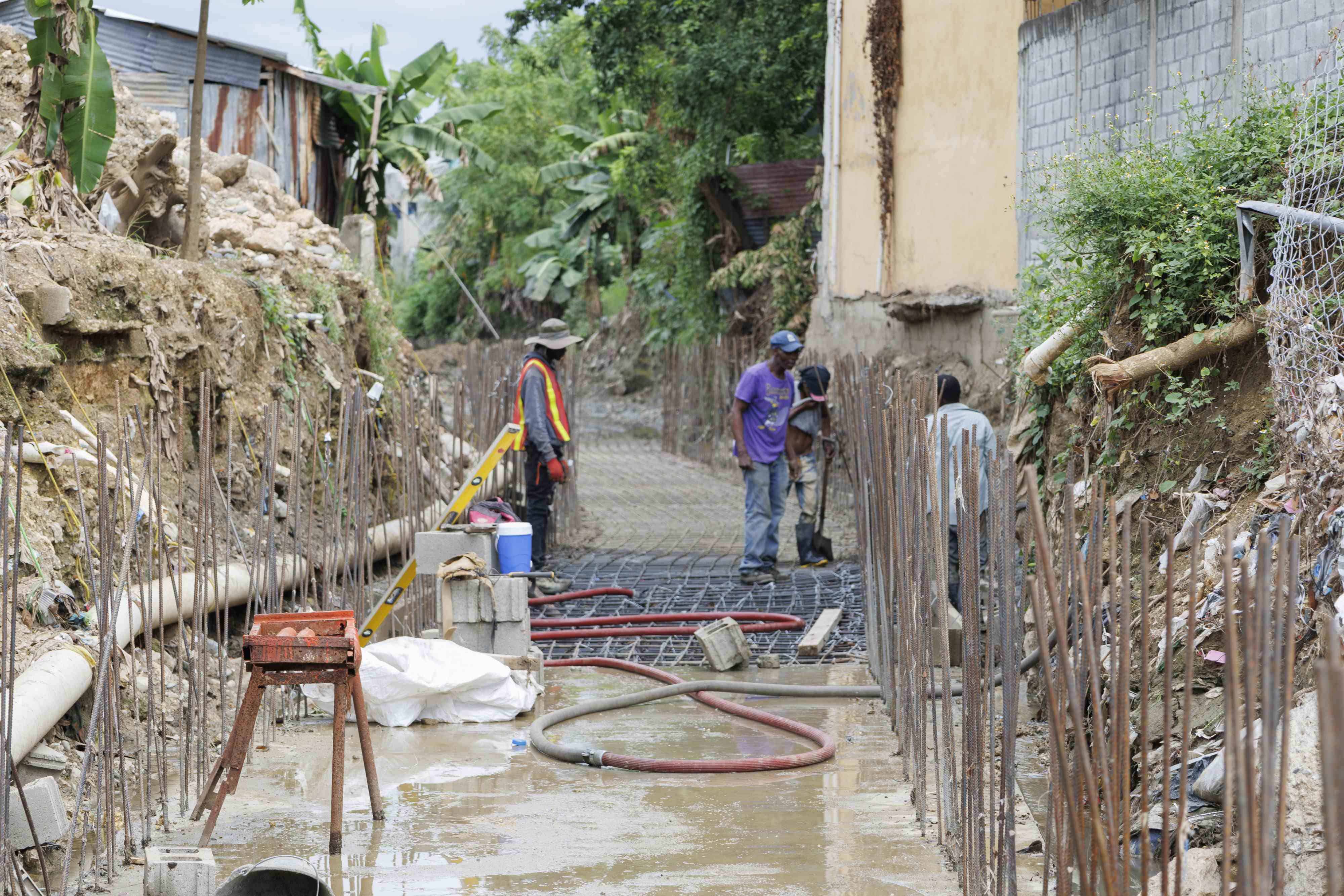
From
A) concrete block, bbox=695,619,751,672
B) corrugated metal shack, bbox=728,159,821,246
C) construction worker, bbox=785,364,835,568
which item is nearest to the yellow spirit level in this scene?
concrete block, bbox=695,619,751,672

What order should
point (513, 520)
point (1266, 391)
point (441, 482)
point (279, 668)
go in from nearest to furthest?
point (279, 668)
point (1266, 391)
point (513, 520)
point (441, 482)

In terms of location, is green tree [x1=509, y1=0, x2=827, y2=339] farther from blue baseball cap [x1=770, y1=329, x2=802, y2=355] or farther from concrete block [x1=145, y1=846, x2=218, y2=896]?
concrete block [x1=145, y1=846, x2=218, y2=896]

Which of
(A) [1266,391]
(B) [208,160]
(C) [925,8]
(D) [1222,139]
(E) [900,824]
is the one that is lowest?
(E) [900,824]

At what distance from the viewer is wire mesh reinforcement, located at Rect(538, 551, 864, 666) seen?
21.2 ft

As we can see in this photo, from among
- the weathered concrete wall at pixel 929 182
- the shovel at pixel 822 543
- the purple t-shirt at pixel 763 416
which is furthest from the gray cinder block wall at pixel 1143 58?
the shovel at pixel 822 543

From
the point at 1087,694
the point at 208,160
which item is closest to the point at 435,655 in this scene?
the point at 1087,694

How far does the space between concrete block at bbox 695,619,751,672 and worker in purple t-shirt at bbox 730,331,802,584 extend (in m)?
1.88

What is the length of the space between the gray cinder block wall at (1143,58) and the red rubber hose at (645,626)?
3.11 meters

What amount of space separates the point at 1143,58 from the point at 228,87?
1046 centimetres

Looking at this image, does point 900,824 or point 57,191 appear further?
point 57,191

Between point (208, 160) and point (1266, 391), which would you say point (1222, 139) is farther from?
point (208, 160)

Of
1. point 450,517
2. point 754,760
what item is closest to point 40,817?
point 754,760

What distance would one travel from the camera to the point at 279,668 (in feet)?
12.4

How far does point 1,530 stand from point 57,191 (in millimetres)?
4715
